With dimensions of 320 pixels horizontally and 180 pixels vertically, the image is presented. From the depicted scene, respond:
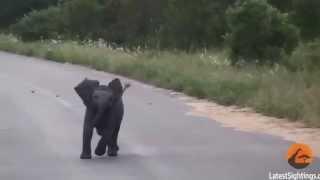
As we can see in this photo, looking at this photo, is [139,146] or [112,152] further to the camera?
[139,146]

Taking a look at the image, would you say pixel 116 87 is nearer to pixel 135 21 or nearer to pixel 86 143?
pixel 86 143

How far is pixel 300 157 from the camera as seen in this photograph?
37.6 ft

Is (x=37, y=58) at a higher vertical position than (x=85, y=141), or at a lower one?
lower

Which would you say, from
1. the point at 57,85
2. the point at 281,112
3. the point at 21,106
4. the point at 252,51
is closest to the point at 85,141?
the point at 281,112

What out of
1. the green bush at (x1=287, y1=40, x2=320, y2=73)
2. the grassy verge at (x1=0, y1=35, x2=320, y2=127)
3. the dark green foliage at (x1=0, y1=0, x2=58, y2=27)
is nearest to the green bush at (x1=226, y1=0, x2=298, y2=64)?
the grassy verge at (x1=0, y1=35, x2=320, y2=127)

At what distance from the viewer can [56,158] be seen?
42.8 ft

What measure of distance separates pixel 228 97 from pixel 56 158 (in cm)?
818

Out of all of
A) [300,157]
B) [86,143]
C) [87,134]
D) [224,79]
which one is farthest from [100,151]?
[224,79]

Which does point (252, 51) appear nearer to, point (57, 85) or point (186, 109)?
point (57, 85)

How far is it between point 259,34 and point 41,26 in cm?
3678

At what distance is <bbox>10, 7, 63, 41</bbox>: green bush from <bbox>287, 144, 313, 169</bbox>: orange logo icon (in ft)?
161

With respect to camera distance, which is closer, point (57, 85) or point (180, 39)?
point (57, 85)

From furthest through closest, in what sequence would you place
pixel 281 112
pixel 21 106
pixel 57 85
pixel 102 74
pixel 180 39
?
1. pixel 180 39
2. pixel 102 74
3. pixel 57 85
4. pixel 21 106
5. pixel 281 112

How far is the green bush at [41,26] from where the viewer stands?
204ft
